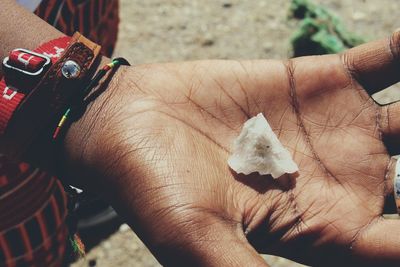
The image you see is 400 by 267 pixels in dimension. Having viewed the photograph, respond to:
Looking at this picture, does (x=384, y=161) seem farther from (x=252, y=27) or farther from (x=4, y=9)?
(x=252, y=27)

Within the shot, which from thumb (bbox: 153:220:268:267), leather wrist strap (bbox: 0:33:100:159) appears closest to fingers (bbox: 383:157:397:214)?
thumb (bbox: 153:220:268:267)

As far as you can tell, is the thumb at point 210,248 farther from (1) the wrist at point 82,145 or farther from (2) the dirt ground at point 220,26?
(2) the dirt ground at point 220,26

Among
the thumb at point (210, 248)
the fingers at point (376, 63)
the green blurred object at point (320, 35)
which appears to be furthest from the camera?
the green blurred object at point (320, 35)

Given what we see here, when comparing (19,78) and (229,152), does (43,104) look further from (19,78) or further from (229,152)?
(229,152)

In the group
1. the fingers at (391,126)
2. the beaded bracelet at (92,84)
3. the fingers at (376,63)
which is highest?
the beaded bracelet at (92,84)

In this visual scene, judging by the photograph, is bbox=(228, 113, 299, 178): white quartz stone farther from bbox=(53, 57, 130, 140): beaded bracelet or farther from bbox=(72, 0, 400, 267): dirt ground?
bbox=(72, 0, 400, 267): dirt ground

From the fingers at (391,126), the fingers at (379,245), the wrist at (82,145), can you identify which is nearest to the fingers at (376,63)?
the fingers at (391,126)

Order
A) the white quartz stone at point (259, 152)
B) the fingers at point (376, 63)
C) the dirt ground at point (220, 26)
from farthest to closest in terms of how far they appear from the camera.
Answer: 1. the dirt ground at point (220, 26)
2. the fingers at point (376, 63)
3. the white quartz stone at point (259, 152)

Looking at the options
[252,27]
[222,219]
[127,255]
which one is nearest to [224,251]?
[222,219]
